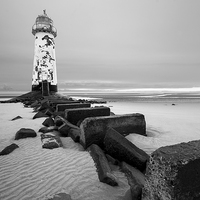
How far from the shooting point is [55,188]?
91.7 inches

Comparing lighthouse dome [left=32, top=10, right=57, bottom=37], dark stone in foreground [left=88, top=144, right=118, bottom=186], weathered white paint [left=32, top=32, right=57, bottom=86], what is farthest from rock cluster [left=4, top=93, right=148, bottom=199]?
lighthouse dome [left=32, top=10, right=57, bottom=37]

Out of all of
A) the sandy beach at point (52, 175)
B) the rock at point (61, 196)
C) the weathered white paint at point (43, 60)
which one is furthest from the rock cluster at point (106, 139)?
the weathered white paint at point (43, 60)

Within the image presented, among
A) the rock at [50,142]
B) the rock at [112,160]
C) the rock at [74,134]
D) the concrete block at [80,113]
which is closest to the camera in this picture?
the rock at [112,160]

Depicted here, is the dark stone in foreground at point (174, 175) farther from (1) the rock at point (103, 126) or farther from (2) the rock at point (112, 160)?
(1) the rock at point (103, 126)

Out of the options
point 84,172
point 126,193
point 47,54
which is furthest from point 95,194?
point 47,54

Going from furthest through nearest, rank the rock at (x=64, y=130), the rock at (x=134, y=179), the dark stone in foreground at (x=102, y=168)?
1. the rock at (x=64, y=130)
2. the dark stone in foreground at (x=102, y=168)
3. the rock at (x=134, y=179)

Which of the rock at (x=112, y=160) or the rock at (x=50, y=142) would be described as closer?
the rock at (x=112, y=160)

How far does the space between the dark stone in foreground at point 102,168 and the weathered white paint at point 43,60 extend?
18160mm

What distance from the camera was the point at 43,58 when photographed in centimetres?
1975

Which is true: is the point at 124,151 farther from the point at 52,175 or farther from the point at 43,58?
the point at 43,58

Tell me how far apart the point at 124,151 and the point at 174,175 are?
4.78 feet

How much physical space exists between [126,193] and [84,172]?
0.90 m

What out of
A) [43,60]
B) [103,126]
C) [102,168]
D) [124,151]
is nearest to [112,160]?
[124,151]

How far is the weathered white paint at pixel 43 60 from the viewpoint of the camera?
1967 centimetres
